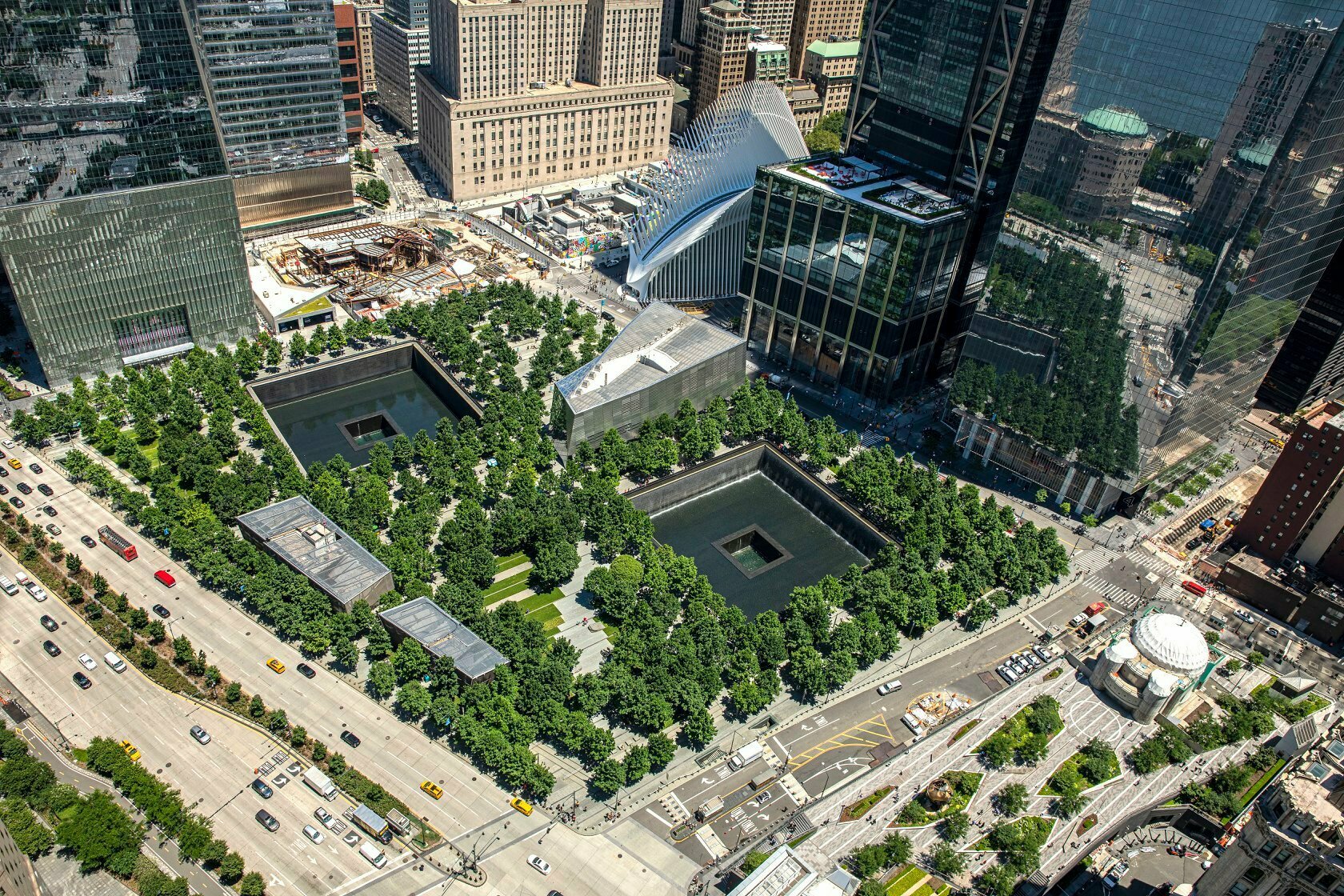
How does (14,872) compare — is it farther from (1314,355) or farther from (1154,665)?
(1314,355)

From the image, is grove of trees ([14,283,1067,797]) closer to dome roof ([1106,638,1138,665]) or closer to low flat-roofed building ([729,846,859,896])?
dome roof ([1106,638,1138,665])

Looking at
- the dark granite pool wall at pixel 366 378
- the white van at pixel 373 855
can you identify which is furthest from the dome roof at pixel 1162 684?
the dark granite pool wall at pixel 366 378

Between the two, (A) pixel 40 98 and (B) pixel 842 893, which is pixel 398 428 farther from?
(B) pixel 842 893

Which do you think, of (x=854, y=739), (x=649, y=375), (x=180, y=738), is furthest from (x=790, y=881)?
(x=649, y=375)

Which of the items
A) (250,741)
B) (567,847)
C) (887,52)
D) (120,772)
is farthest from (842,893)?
(887,52)

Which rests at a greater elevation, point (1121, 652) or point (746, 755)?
point (1121, 652)
